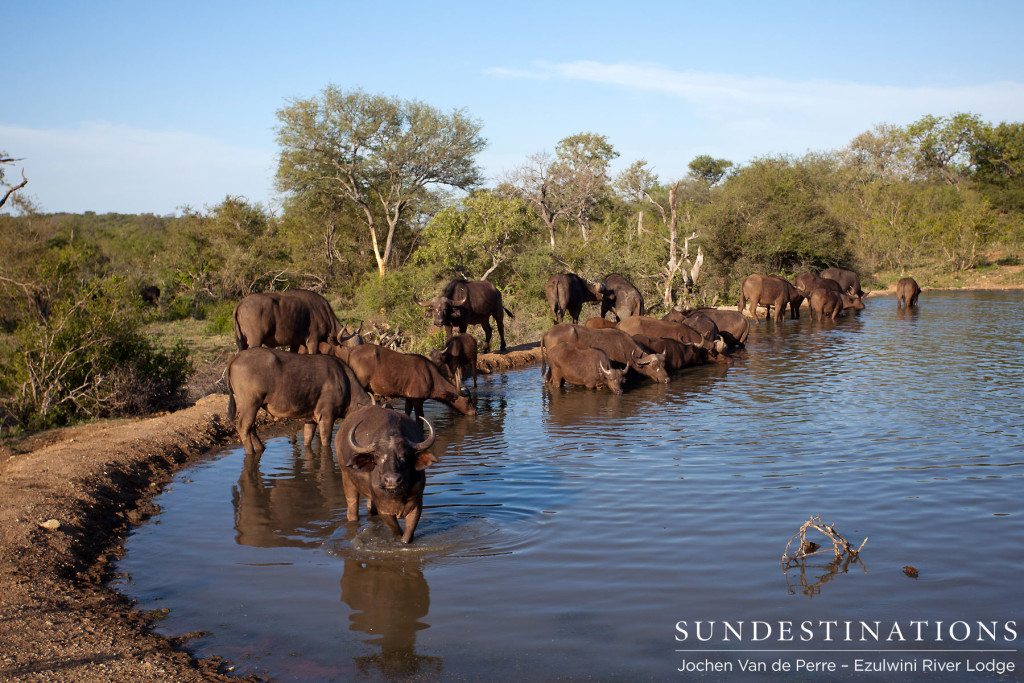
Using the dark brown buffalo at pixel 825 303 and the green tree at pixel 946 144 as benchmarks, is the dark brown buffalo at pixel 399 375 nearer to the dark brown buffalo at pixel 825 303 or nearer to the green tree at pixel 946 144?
the dark brown buffalo at pixel 825 303

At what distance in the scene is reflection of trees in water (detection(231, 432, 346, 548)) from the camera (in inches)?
290

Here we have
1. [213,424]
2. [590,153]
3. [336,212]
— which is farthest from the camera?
[590,153]

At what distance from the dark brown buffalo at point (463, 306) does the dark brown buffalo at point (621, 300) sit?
4640mm

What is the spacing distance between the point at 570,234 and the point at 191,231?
1594cm

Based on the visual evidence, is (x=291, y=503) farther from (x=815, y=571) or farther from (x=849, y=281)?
(x=849, y=281)

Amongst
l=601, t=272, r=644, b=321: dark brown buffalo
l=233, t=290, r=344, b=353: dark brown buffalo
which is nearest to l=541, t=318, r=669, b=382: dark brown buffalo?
l=233, t=290, r=344, b=353: dark brown buffalo

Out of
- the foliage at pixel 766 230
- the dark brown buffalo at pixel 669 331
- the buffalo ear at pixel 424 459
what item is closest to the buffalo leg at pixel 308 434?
the buffalo ear at pixel 424 459

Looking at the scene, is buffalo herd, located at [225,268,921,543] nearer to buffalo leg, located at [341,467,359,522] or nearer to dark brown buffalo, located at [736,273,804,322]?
buffalo leg, located at [341,467,359,522]

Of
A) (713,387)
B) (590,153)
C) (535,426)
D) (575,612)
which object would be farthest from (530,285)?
(590,153)

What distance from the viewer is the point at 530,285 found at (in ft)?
78.6

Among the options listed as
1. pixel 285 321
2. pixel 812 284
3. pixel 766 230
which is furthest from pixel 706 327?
pixel 766 230

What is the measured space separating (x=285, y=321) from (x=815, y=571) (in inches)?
362

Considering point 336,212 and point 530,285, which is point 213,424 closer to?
point 530,285

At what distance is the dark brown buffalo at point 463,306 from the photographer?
16.2 metres
